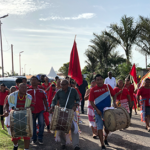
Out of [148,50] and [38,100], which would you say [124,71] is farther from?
[38,100]

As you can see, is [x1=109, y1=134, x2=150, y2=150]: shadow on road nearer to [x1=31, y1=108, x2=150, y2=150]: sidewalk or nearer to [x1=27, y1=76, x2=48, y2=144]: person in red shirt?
[x1=31, y1=108, x2=150, y2=150]: sidewalk

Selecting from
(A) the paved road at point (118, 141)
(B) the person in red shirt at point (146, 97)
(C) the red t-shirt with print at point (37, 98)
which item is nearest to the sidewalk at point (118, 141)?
(A) the paved road at point (118, 141)

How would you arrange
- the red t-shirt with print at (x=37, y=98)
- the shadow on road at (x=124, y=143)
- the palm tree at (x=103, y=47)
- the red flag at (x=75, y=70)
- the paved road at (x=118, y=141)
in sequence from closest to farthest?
the shadow on road at (x=124, y=143) < the paved road at (x=118, y=141) < the red t-shirt with print at (x=37, y=98) < the red flag at (x=75, y=70) < the palm tree at (x=103, y=47)

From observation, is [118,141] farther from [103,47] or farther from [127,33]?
[103,47]

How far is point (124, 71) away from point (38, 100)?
13.5m

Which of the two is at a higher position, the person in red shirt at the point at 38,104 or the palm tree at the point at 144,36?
the palm tree at the point at 144,36

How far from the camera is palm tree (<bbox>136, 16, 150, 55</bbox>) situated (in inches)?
749

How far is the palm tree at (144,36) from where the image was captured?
19031mm

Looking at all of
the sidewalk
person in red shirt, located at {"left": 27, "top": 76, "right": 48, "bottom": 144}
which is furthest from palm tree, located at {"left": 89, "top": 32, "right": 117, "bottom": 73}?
person in red shirt, located at {"left": 27, "top": 76, "right": 48, "bottom": 144}

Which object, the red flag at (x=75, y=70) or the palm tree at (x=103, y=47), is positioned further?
the palm tree at (x=103, y=47)

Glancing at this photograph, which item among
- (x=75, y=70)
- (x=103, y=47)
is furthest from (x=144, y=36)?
(x=75, y=70)

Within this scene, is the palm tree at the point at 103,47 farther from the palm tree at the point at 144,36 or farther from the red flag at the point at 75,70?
the red flag at the point at 75,70

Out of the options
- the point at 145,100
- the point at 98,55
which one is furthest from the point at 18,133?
the point at 98,55

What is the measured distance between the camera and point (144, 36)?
19.6 m
